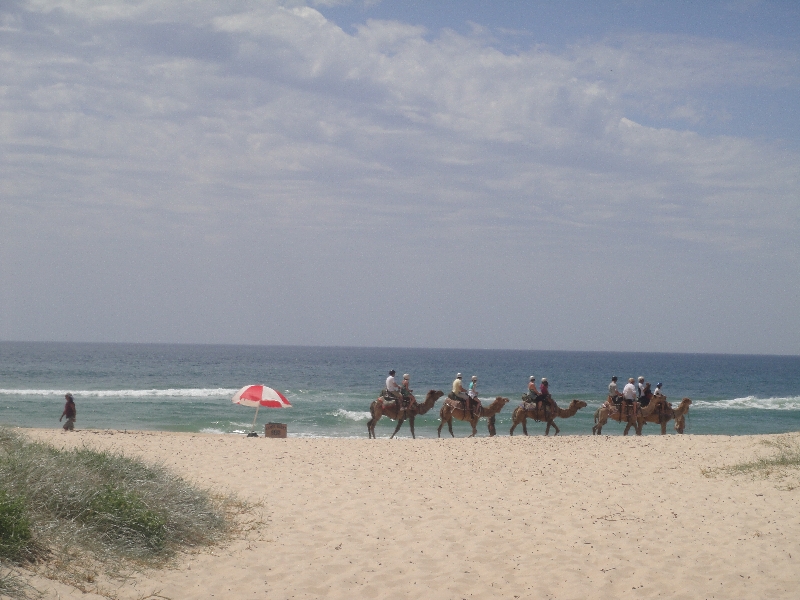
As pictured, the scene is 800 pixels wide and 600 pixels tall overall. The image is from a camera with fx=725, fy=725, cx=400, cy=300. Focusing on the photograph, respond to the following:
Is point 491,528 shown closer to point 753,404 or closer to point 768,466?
point 768,466

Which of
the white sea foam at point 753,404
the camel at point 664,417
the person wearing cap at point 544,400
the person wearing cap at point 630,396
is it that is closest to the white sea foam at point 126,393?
the person wearing cap at point 544,400

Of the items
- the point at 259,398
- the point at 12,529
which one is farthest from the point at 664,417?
the point at 12,529

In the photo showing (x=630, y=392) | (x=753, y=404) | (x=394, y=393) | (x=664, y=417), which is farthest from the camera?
(x=753, y=404)

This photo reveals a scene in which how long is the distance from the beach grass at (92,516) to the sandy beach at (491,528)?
360 millimetres

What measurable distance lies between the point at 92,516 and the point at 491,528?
513cm

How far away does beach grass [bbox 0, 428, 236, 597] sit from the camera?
6.73 m

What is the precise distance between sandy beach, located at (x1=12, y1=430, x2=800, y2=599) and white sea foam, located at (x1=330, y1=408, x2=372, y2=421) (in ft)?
63.1


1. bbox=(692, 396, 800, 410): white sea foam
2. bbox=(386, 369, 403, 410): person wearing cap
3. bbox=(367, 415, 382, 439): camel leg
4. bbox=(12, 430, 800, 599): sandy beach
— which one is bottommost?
bbox=(692, 396, 800, 410): white sea foam

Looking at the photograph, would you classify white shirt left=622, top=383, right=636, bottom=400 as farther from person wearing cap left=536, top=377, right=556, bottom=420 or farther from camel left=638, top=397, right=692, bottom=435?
person wearing cap left=536, top=377, right=556, bottom=420

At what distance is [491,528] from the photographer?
9984mm

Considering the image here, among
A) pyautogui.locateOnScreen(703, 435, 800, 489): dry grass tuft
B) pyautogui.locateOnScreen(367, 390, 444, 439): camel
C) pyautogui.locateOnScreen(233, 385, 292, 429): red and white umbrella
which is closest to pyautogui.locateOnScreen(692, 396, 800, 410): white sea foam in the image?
pyautogui.locateOnScreen(367, 390, 444, 439): camel

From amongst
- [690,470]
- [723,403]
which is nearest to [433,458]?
[690,470]

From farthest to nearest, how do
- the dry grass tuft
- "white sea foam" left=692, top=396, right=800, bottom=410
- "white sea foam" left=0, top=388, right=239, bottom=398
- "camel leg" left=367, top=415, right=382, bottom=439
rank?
"white sea foam" left=692, top=396, right=800, bottom=410 < "white sea foam" left=0, top=388, right=239, bottom=398 < "camel leg" left=367, top=415, right=382, bottom=439 < the dry grass tuft

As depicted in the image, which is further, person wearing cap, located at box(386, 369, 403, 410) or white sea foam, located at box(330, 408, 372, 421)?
white sea foam, located at box(330, 408, 372, 421)
